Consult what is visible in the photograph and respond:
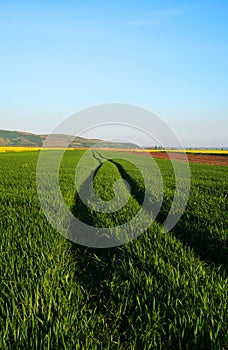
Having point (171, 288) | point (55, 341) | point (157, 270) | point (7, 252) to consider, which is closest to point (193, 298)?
point (171, 288)

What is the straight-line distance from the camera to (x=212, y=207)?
9125mm

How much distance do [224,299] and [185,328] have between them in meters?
0.65

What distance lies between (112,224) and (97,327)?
417 centimetres

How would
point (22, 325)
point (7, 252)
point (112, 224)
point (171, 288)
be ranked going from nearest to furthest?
point (22, 325)
point (171, 288)
point (7, 252)
point (112, 224)

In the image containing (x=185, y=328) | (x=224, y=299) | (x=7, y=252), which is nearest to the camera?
(x=185, y=328)

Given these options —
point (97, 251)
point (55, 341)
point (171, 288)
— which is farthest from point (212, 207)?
point (55, 341)

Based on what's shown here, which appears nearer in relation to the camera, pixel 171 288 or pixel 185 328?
pixel 185 328

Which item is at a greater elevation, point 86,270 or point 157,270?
point 157,270

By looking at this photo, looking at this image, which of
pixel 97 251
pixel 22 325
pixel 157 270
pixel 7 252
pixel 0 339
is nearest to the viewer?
pixel 0 339

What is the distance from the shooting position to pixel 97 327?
3.17m

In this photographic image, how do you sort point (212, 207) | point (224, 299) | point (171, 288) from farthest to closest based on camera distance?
point (212, 207) < point (171, 288) < point (224, 299)

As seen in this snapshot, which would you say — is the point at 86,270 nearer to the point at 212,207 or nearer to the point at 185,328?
the point at 185,328

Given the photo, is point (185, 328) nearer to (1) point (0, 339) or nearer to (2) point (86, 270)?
(1) point (0, 339)

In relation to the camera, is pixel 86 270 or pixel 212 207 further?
pixel 212 207
